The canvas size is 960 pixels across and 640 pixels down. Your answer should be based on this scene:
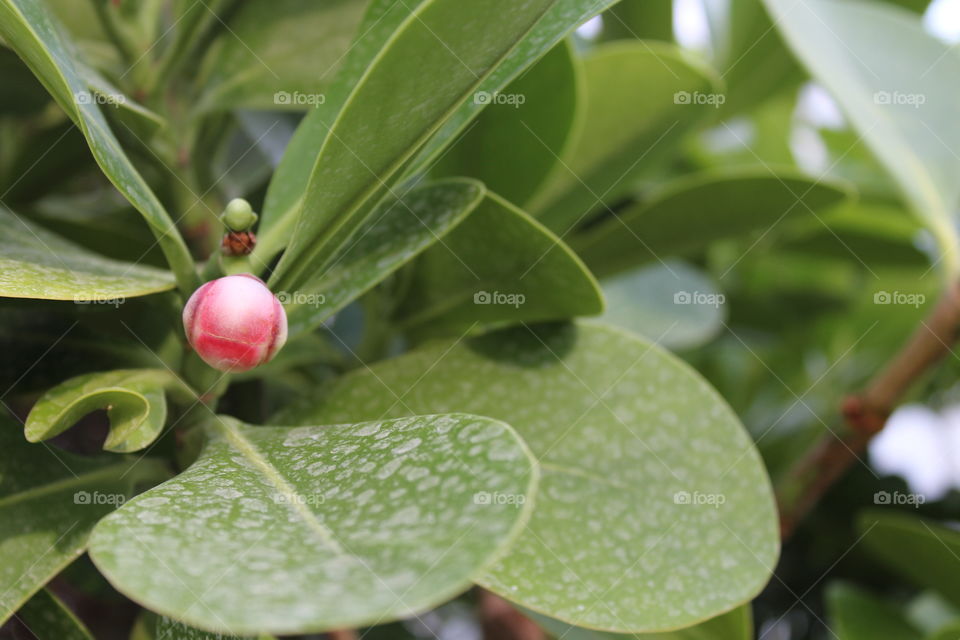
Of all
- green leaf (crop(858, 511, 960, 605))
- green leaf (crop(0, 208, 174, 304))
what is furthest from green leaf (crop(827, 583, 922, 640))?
green leaf (crop(0, 208, 174, 304))

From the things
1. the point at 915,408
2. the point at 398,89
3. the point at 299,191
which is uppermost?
the point at 398,89

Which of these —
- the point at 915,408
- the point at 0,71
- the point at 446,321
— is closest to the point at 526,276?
the point at 446,321

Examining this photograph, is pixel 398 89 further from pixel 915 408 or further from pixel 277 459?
pixel 915 408

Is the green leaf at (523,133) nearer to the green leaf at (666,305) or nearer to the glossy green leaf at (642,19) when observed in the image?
the green leaf at (666,305)

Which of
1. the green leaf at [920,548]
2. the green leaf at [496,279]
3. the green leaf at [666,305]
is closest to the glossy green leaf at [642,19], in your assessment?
the green leaf at [666,305]

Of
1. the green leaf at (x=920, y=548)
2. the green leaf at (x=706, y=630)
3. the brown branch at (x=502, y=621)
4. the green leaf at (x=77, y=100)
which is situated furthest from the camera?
the brown branch at (x=502, y=621)

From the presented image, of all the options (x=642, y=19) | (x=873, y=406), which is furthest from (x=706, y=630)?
(x=642, y=19)

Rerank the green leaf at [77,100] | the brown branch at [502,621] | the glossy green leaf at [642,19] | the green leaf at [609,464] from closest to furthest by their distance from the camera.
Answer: the green leaf at [77,100], the green leaf at [609,464], the brown branch at [502,621], the glossy green leaf at [642,19]
